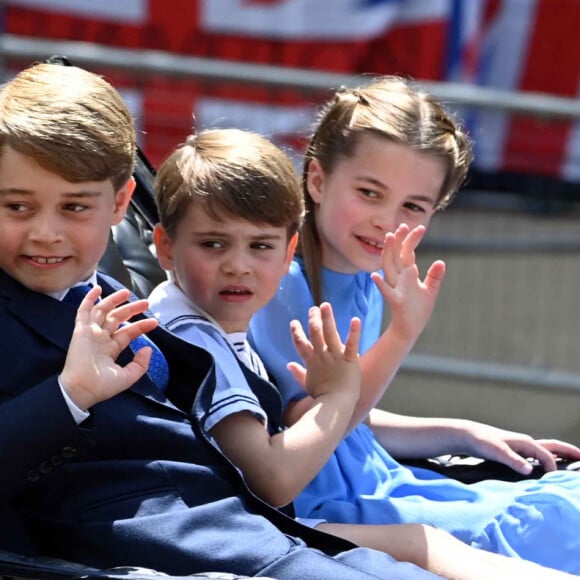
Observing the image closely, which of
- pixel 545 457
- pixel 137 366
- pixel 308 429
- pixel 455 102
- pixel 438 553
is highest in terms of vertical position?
pixel 455 102

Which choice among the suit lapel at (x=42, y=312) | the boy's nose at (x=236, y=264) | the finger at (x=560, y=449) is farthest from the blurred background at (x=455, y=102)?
the suit lapel at (x=42, y=312)

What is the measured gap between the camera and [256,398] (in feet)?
7.92

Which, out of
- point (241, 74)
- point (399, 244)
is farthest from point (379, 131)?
point (241, 74)

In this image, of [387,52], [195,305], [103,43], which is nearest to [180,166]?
[195,305]

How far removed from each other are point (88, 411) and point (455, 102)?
11.4ft

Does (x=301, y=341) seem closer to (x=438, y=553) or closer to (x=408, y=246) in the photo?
(x=408, y=246)

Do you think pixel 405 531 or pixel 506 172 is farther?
pixel 506 172

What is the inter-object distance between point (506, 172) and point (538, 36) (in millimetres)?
1099

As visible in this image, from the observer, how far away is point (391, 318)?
294 cm

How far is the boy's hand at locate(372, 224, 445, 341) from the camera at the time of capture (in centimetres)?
262

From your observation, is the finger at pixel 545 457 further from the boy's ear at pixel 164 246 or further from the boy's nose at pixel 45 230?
the boy's nose at pixel 45 230

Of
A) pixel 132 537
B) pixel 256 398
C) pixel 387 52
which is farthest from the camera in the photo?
pixel 387 52

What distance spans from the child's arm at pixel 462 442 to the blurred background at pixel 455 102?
7.76 ft

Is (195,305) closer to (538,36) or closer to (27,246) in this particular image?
(27,246)
